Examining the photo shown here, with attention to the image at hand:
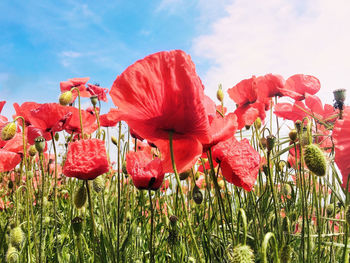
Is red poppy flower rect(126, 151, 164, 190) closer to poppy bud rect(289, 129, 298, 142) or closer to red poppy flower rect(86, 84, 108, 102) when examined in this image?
poppy bud rect(289, 129, 298, 142)

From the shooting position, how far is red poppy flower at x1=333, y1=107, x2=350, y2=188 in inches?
34.1

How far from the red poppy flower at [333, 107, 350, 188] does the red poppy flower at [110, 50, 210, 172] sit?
356 millimetres

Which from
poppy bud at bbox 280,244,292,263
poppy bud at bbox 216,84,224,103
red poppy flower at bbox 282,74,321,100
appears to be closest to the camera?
poppy bud at bbox 280,244,292,263

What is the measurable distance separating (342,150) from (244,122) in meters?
1.06

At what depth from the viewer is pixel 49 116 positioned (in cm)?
200

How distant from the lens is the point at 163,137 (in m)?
1.06

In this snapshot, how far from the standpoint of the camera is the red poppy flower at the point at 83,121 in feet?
7.06

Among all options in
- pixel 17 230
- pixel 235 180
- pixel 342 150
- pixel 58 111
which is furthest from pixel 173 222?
pixel 342 150

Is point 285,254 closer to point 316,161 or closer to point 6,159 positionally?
point 316,161

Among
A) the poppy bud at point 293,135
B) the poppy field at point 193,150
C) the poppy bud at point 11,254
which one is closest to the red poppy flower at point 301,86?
the poppy field at point 193,150

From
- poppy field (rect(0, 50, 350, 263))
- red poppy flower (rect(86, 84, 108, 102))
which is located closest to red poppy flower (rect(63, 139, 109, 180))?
poppy field (rect(0, 50, 350, 263))

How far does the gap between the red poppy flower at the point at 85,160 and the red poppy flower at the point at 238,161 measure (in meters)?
0.49

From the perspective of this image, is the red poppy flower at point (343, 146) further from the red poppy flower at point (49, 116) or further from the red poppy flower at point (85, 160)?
the red poppy flower at point (49, 116)

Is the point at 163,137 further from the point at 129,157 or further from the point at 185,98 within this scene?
the point at 129,157
